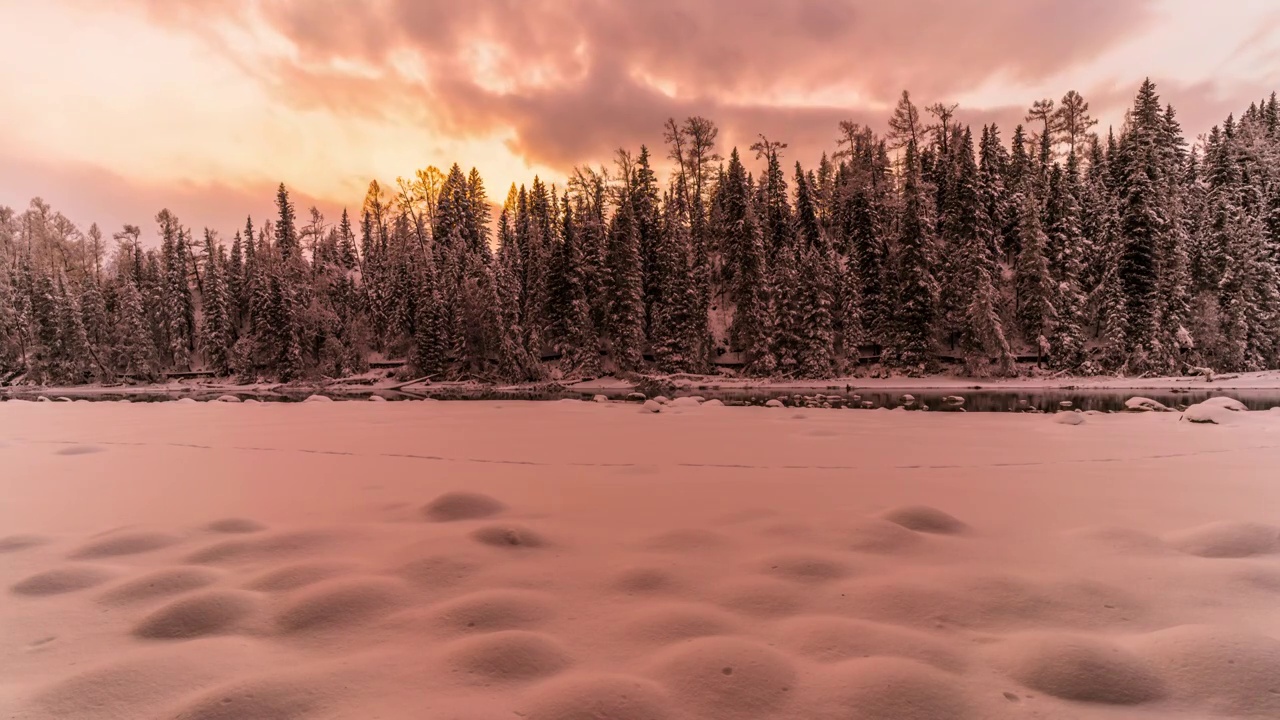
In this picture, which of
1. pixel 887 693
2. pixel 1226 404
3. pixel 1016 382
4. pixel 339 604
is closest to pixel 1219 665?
pixel 887 693

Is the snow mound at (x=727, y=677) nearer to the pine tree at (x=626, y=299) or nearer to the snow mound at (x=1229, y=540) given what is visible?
the snow mound at (x=1229, y=540)

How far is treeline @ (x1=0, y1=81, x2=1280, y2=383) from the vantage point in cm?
3803

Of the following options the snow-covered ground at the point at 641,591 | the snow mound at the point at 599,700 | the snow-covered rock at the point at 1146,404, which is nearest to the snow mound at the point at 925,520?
the snow-covered ground at the point at 641,591

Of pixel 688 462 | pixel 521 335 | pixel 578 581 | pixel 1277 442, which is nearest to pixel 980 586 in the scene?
pixel 578 581

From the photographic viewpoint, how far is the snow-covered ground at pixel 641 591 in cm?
187

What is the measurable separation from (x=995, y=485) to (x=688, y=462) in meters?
3.08

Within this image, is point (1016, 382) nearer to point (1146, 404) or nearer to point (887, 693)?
point (1146, 404)

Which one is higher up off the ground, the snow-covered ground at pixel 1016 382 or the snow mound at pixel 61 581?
the snow mound at pixel 61 581

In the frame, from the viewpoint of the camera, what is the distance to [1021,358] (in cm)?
4278

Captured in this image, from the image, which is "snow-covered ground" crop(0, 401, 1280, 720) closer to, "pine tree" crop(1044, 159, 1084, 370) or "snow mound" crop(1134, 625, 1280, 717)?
"snow mound" crop(1134, 625, 1280, 717)

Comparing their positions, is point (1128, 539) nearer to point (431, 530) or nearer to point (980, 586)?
point (980, 586)

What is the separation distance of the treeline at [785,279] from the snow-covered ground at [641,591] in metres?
40.8

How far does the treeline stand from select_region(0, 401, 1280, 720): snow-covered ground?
40800mm

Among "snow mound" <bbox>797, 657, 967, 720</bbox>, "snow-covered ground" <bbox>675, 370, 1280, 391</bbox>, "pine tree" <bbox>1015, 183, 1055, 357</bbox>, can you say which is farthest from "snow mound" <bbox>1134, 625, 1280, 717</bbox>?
"pine tree" <bbox>1015, 183, 1055, 357</bbox>
